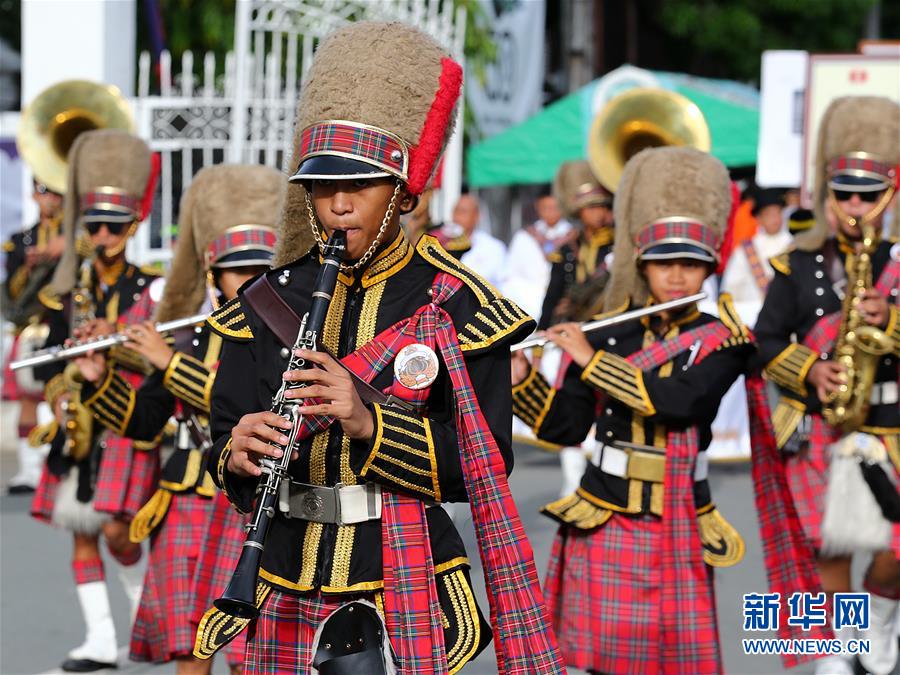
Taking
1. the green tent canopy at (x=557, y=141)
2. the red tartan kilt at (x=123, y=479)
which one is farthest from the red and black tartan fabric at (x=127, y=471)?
the green tent canopy at (x=557, y=141)

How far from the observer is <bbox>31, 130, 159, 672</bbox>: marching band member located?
21.8 ft

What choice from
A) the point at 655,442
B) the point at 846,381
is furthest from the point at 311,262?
the point at 846,381

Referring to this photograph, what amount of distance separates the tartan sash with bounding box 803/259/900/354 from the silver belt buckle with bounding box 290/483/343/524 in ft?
11.3

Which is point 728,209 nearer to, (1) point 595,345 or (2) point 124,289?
(1) point 595,345

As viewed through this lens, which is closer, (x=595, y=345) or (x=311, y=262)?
(x=311, y=262)

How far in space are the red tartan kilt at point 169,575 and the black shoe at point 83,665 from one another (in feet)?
3.09

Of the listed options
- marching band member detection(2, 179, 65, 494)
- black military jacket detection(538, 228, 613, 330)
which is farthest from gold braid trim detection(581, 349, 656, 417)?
marching band member detection(2, 179, 65, 494)

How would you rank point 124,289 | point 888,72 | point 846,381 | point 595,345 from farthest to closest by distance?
1. point 888,72
2. point 124,289
3. point 846,381
4. point 595,345

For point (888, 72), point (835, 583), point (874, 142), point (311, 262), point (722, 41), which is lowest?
point (835, 583)

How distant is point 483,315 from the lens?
12.0ft

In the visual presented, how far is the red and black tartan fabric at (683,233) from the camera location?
5645 mm

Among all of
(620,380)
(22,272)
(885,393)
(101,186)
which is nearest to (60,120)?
(101,186)

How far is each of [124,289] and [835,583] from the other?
314cm

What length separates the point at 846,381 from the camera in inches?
247
